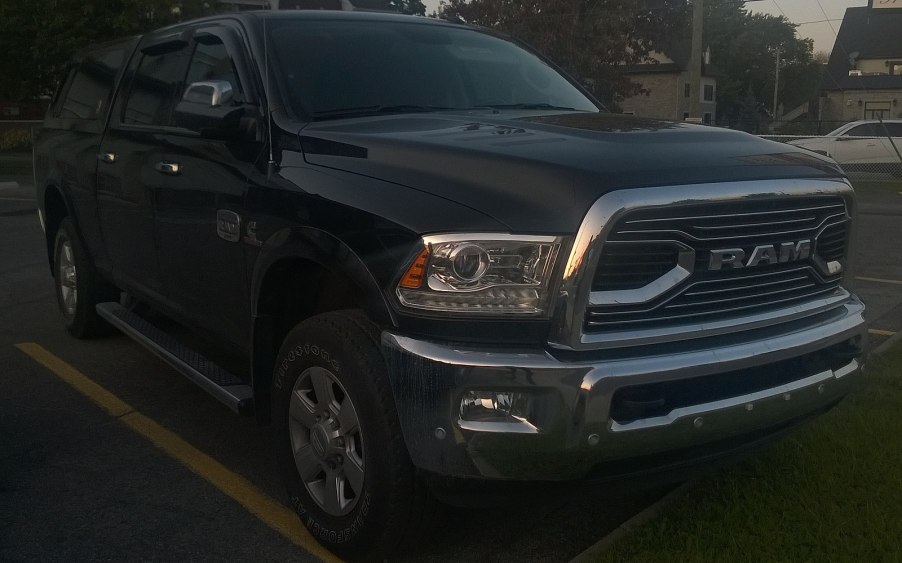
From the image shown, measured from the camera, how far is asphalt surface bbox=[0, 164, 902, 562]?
3.66 meters

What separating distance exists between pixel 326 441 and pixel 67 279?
3.94m

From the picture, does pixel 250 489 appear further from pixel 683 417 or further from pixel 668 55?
pixel 668 55

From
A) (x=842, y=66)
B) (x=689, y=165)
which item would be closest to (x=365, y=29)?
(x=689, y=165)

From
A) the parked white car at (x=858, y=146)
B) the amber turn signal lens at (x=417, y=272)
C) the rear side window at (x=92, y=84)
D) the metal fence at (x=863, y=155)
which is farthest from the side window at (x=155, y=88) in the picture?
the parked white car at (x=858, y=146)

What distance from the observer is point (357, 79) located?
446 centimetres

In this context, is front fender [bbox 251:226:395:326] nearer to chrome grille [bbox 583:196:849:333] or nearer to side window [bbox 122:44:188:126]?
chrome grille [bbox 583:196:849:333]

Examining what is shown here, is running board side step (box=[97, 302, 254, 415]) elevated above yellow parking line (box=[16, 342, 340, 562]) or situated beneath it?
elevated above

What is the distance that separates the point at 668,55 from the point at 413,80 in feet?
174

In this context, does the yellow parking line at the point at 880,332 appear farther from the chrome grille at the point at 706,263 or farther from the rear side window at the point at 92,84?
the rear side window at the point at 92,84

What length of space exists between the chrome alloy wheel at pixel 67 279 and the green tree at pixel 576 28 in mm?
29420

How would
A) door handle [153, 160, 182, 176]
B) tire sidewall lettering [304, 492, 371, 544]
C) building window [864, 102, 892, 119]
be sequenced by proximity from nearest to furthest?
tire sidewall lettering [304, 492, 371, 544] → door handle [153, 160, 182, 176] → building window [864, 102, 892, 119]

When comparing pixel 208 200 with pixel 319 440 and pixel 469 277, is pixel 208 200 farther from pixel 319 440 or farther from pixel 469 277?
pixel 469 277

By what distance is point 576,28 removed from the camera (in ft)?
118

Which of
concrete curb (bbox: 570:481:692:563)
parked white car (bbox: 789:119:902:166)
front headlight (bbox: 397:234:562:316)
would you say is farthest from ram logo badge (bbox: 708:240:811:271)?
parked white car (bbox: 789:119:902:166)
